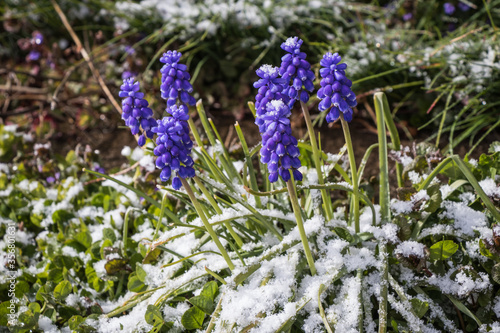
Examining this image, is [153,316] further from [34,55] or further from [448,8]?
[34,55]

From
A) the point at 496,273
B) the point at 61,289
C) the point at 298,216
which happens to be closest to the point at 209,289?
the point at 298,216

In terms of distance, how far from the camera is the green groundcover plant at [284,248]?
5.50 feet

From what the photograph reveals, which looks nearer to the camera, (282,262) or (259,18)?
(282,262)

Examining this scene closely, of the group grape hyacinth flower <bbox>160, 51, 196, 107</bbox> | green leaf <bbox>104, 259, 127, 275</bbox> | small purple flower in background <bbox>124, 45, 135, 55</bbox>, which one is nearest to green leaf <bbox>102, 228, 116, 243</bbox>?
green leaf <bbox>104, 259, 127, 275</bbox>

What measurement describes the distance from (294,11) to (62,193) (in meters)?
2.51

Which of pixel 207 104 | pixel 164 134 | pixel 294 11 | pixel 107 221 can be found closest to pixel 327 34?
pixel 294 11

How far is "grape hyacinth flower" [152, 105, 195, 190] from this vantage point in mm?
1580

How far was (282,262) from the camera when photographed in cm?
204

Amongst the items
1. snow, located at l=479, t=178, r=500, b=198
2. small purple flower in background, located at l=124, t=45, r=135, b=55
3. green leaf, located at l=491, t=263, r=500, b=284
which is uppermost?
small purple flower in background, located at l=124, t=45, r=135, b=55

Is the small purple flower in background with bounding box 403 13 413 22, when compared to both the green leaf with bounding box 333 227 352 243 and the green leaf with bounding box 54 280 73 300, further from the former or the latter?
the green leaf with bounding box 54 280 73 300

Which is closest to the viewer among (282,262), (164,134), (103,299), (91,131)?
(164,134)

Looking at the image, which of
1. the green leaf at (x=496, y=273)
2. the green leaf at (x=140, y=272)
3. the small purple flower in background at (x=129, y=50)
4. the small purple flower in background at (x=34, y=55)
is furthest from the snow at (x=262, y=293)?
the small purple flower in background at (x=34, y=55)

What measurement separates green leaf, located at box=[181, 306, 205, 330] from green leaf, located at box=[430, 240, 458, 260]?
1.03 metres

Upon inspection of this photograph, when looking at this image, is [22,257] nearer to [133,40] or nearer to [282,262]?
[282,262]
